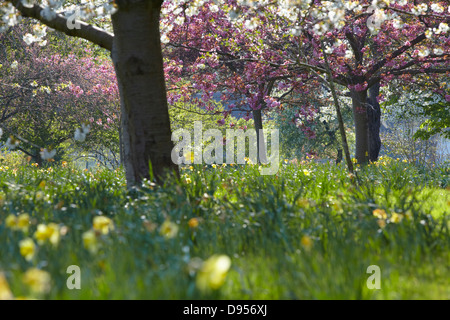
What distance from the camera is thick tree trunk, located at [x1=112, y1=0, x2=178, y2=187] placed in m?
5.54

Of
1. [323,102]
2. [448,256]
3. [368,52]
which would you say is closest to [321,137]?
[323,102]

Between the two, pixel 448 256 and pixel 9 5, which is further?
pixel 9 5

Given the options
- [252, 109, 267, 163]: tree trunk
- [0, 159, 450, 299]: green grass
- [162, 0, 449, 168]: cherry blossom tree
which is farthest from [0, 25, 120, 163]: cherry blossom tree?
[0, 159, 450, 299]: green grass

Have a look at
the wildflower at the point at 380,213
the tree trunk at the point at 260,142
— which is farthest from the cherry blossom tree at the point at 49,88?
the wildflower at the point at 380,213

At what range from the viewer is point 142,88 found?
553cm

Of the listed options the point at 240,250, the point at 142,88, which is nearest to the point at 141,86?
the point at 142,88

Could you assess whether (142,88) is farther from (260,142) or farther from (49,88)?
(49,88)

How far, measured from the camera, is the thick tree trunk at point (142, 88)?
5535 millimetres

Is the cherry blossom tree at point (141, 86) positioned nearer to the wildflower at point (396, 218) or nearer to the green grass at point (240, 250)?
the green grass at point (240, 250)

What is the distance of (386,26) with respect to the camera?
40.0 feet

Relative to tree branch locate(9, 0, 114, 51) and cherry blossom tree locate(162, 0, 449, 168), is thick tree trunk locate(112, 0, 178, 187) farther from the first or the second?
cherry blossom tree locate(162, 0, 449, 168)
